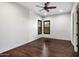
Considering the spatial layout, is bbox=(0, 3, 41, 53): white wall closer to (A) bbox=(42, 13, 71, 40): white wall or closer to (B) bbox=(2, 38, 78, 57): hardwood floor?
(B) bbox=(2, 38, 78, 57): hardwood floor

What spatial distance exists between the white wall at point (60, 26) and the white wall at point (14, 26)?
626mm

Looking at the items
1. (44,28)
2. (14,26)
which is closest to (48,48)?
(44,28)

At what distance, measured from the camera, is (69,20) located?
99.9 inches

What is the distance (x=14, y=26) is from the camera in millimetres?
2998

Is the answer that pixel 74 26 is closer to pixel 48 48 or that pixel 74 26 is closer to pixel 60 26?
pixel 60 26

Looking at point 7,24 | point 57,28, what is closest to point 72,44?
point 57,28

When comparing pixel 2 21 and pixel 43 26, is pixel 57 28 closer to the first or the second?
pixel 43 26

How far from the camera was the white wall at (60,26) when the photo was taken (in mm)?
2590

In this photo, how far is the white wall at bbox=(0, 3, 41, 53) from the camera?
8.59 feet

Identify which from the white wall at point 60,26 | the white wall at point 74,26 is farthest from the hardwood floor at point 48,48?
the white wall at point 60,26

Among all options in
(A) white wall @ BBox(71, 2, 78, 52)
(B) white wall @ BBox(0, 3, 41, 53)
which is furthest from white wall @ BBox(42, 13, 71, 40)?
(B) white wall @ BBox(0, 3, 41, 53)

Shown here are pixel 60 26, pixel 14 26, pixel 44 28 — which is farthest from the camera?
pixel 14 26

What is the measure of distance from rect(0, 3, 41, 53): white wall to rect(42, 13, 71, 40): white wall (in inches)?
24.6

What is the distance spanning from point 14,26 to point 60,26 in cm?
166
